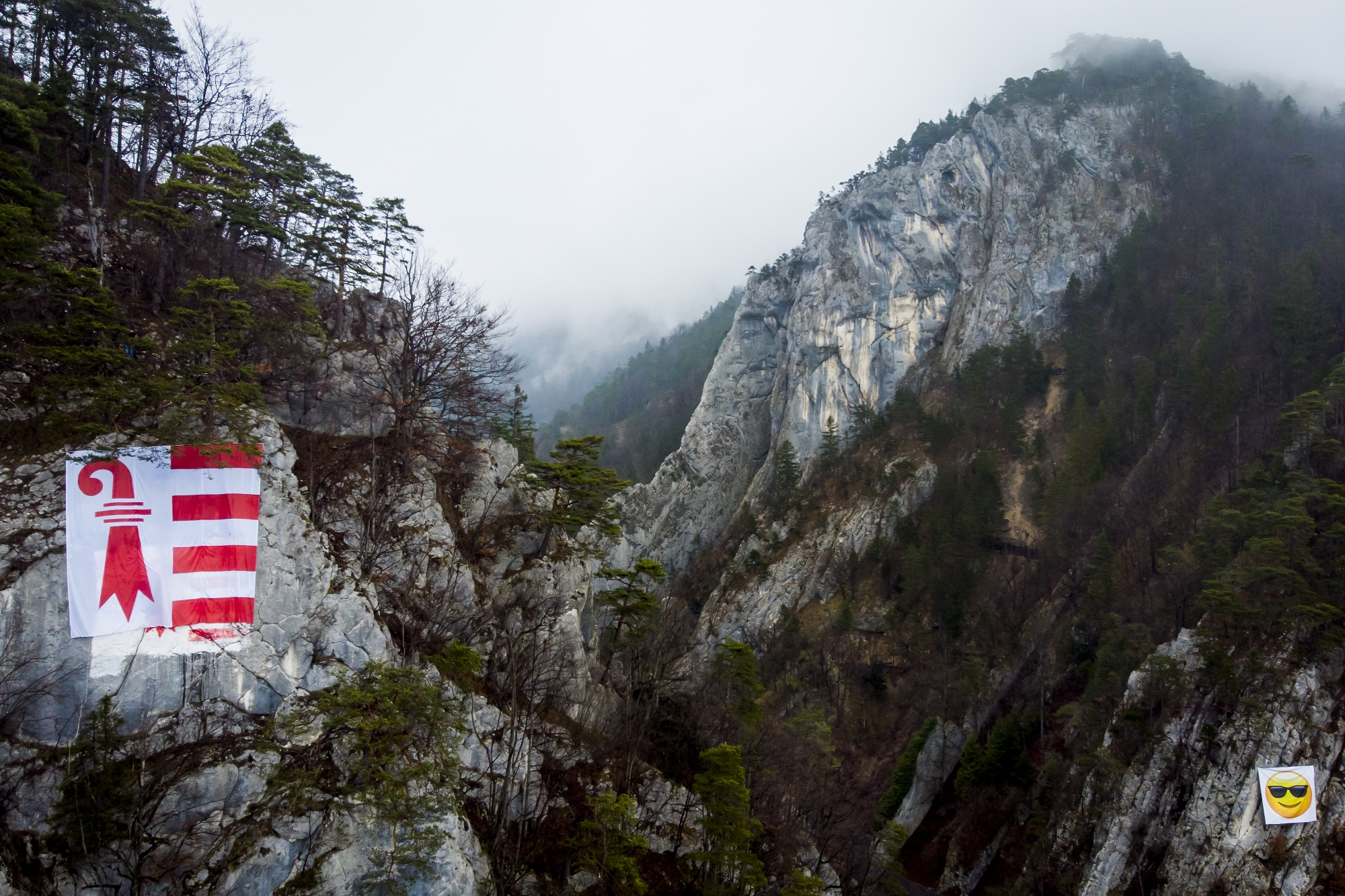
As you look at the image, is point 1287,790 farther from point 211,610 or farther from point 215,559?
point 215,559

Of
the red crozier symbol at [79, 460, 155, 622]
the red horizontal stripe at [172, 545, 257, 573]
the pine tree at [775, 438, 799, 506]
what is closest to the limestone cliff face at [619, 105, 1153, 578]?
the pine tree at [775, 438, 799, 506]

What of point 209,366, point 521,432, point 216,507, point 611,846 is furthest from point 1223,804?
point 209,366

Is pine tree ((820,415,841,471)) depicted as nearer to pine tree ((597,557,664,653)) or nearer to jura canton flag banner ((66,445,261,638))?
pine tree ((597,557,664,653))

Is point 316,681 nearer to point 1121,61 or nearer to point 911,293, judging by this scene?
point 911,293

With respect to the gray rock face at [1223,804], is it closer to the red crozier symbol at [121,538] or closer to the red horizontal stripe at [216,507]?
the red horizontal stripe at [216,507]

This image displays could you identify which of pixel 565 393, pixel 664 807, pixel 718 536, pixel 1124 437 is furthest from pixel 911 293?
pixel 565 393

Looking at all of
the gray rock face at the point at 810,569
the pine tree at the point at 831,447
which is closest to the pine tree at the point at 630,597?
the gray rock face at the point at 810,569
